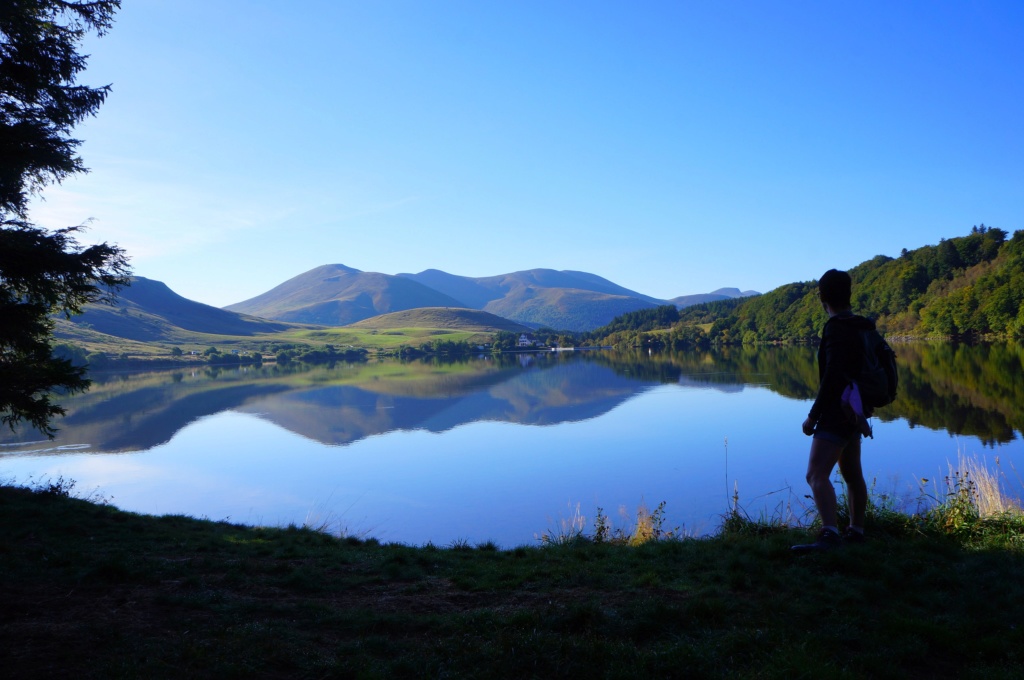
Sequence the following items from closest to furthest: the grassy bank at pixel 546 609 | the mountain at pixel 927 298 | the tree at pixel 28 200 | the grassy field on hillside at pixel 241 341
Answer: the grassy bank at pixel 546 609, the tree at pixel 28 200, the mountain at pixel 927 298, the grassy field on hillside at pixel 241 341

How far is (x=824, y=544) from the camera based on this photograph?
6.33 metres

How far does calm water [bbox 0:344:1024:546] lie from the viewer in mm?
16062

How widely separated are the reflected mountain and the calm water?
25cm

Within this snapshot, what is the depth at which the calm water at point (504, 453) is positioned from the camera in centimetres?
1606

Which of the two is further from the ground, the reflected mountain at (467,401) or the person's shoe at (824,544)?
the person's shoe at (824,544)

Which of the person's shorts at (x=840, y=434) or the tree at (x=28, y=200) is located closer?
the person's shorts at (x=840, y=434)

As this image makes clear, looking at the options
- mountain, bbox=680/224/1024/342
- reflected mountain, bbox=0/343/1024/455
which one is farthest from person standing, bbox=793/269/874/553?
mountain, bbox=680/224/1024/342

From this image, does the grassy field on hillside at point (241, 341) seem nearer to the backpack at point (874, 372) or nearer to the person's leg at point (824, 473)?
the person's leg at point (824, 473)

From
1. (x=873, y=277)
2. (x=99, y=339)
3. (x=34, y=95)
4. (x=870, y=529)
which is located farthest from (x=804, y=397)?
(x=99, y=339)

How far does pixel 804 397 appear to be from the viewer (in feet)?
118

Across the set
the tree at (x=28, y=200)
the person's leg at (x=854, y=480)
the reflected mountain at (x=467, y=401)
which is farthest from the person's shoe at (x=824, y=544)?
the reflected mountain at (x=467, y=401)

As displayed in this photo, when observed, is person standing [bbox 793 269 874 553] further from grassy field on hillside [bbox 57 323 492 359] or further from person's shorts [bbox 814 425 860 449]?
grassy field on hillside [bbox 57 323 492 359]

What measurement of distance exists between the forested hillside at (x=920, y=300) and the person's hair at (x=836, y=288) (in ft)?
277

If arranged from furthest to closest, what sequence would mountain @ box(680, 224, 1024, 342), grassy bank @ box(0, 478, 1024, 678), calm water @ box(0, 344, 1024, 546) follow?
mountain @ box(680, 224, 1024, 342), calm water @ box(0, 344, 1024, 546), grassy bank @ box(0, 478, 1024, 678)
